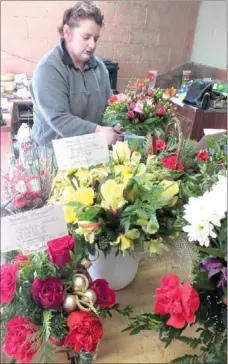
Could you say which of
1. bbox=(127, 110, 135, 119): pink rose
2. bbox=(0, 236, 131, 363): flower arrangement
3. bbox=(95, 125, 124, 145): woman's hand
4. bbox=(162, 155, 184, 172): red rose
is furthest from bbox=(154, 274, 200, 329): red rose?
bbox=(127, 110, 135, 119): pink rose

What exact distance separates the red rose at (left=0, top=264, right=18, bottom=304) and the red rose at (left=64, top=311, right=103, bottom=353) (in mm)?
107

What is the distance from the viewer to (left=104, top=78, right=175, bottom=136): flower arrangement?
875mm

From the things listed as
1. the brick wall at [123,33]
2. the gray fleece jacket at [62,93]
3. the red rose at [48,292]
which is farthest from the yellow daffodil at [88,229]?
the brick wall at [123,33]

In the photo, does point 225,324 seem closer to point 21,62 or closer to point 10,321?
point 10,321

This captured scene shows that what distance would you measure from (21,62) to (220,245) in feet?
1.73

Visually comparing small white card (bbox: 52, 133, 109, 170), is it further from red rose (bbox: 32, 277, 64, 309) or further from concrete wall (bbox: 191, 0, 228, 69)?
concrete wall (bbox: 191, 0, 228, 69)

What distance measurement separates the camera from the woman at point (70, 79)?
0.59 meters

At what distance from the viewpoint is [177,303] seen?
1.62 ft

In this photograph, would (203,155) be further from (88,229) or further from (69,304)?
(69,304)

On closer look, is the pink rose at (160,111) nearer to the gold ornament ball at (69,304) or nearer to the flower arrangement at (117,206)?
the flower arrangement at (117,206)

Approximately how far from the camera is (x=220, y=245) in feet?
1.80

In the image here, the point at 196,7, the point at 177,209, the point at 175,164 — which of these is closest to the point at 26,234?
the point at 177,209

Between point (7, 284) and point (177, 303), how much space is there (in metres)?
0.29

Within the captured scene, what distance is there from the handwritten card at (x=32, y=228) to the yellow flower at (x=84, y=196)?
61 mm
